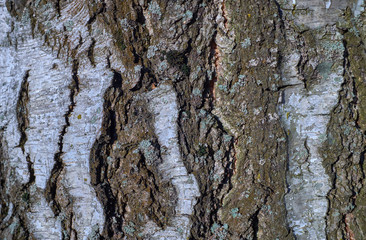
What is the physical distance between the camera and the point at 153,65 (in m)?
1.55

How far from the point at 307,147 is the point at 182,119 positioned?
72cm

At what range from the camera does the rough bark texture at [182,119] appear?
1522 millimetres

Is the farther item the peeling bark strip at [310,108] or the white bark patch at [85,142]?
the peeling bark strip at [310,108]

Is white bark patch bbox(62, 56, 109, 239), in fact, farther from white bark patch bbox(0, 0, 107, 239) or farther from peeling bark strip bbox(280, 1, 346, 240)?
peeling bark strip bbox(280, 1, 346, 240)

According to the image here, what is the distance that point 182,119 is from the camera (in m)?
1.53

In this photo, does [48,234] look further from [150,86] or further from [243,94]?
[243,94]

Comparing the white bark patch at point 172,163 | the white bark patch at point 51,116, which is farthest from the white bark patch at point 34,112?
the white bark patch at point 172,163

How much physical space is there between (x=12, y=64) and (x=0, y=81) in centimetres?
12

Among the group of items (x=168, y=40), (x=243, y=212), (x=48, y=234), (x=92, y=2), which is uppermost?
(x=92, y=2)

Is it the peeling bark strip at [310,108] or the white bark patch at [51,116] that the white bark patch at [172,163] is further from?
the peeling bark strip at [310,108]

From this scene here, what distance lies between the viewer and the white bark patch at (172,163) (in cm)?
151

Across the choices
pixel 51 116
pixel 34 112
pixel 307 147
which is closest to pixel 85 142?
pixel 51 116

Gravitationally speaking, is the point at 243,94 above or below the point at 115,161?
above

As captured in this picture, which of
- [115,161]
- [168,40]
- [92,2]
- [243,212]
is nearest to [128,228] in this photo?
[115,161]
